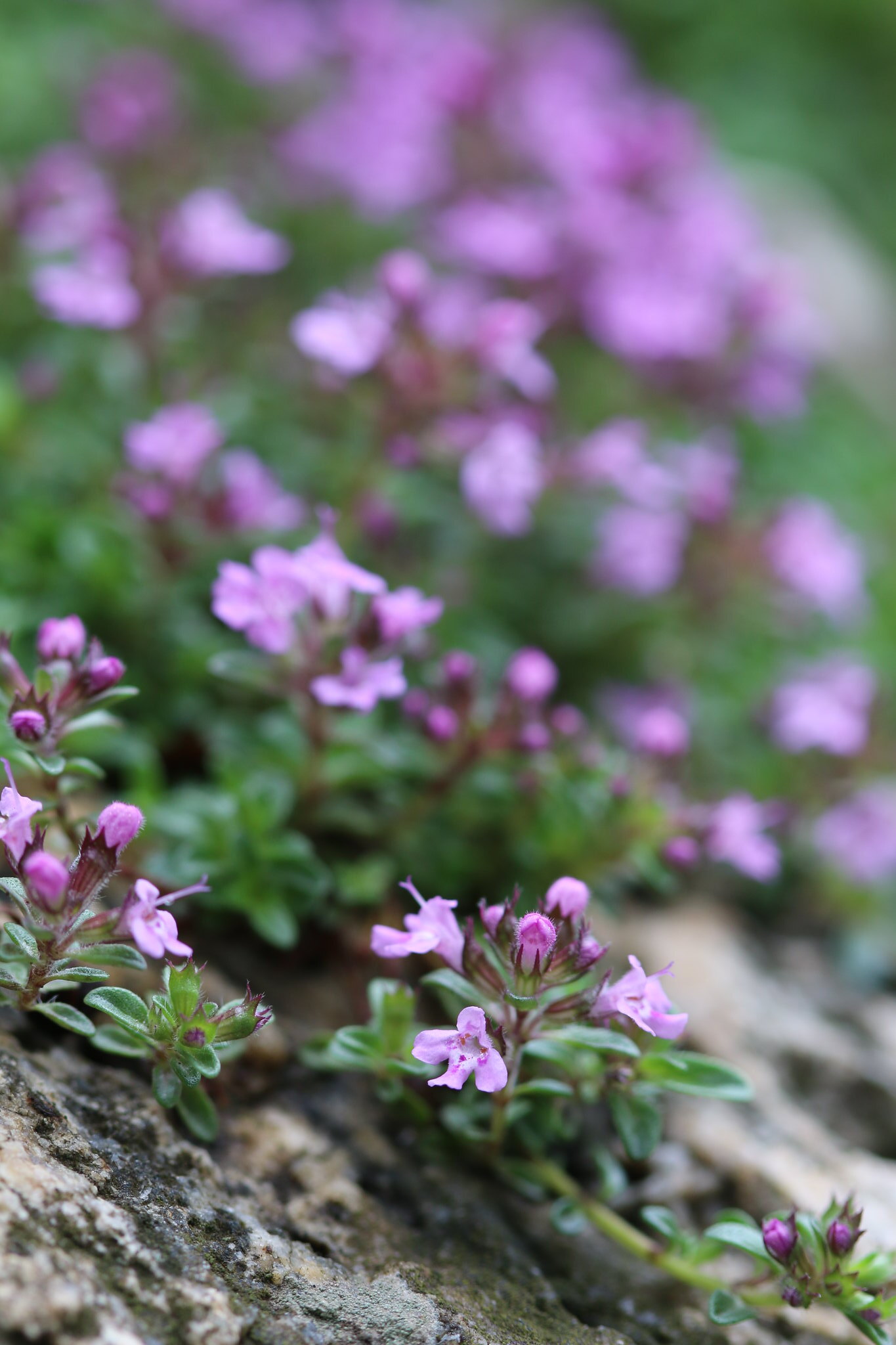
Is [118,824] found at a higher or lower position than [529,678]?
lower

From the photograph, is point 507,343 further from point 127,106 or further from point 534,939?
point 127,106

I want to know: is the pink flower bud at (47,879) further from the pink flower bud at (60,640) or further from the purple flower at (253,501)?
the purple flower at (253,501)

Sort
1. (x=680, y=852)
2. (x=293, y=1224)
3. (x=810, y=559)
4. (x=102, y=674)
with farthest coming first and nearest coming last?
(x=810, y=559) < (x=680, y=852) < (x=102, y=674) < (x=293, y=1224)

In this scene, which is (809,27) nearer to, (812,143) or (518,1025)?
(812,143)

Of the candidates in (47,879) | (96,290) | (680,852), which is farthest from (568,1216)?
(96,290)

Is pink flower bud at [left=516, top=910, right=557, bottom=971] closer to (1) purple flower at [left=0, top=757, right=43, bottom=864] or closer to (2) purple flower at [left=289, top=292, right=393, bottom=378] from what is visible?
(1) purple flower at [left=0, top=757, right=43, bottom=864]

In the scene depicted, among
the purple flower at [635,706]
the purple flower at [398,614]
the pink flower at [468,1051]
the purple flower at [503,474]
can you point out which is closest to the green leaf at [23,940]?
the pink flower at [468,1051]
